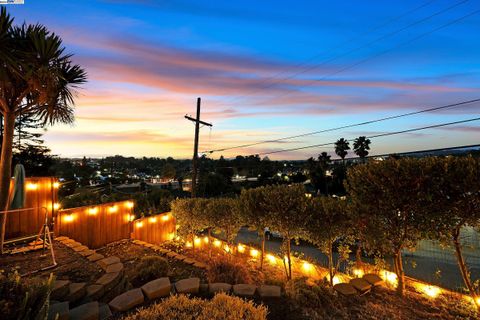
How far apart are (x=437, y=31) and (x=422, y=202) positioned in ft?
23.5

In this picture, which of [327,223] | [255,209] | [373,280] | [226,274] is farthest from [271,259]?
[226,274]

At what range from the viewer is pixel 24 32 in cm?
567

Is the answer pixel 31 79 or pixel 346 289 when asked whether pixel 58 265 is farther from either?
pixel 346 289

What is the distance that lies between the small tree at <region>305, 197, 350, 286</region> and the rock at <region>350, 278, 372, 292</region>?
1.10m

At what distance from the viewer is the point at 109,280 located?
479cm

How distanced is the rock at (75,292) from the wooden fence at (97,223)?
5379 mm

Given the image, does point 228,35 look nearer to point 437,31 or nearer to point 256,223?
point 437,31

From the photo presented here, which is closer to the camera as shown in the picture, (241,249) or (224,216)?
(224,216)

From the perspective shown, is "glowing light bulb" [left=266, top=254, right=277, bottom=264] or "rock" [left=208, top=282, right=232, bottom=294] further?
"glowing light bulb" [left=266, top=254, right=277, bottom=264]

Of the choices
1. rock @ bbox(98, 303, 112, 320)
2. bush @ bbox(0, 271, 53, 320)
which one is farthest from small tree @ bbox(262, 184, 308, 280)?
bush @ bbox(0, 271, 53, 320)

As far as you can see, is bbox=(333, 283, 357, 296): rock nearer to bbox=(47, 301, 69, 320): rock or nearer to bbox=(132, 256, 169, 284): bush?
bbox=(132, 256, 169, 284): bush

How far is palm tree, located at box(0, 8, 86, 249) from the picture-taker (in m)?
5.17

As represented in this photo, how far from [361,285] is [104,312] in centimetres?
507

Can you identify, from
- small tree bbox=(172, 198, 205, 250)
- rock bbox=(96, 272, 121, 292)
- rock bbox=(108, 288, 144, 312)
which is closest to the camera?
rock bbox=(108, 288, 144, 312)
